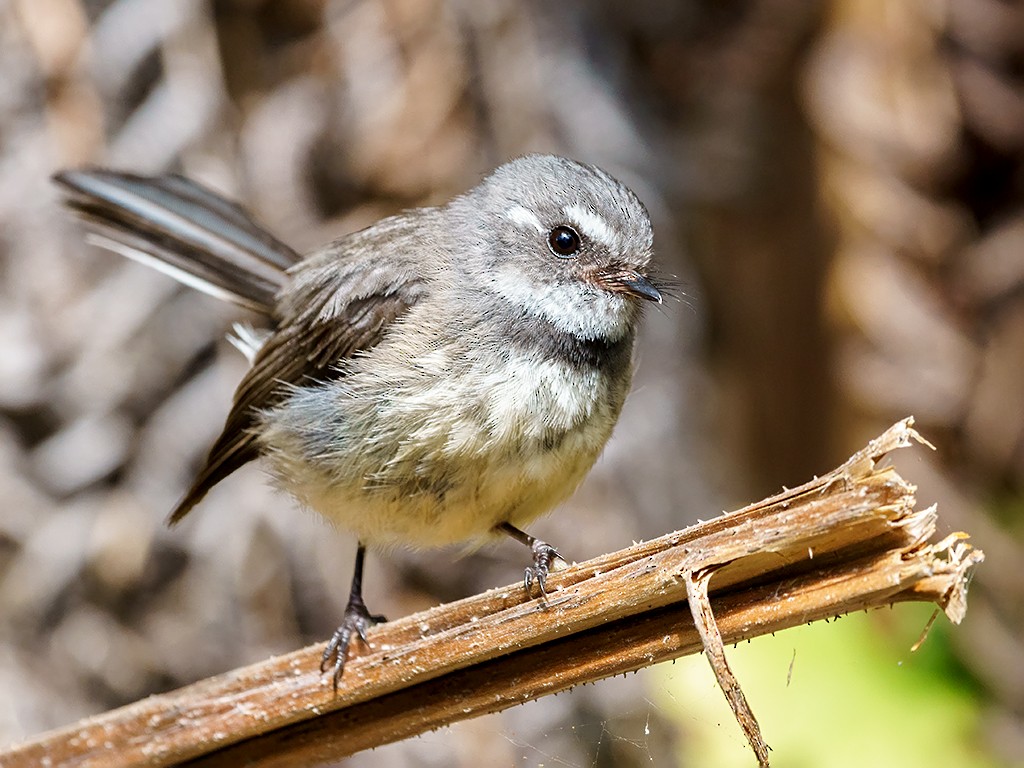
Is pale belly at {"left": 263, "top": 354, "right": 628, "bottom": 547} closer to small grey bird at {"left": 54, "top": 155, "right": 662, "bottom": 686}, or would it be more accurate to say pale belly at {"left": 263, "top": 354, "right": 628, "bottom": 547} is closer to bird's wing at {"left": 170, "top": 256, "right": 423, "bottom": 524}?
small grey bird at {"left": 54, "top": 155, "right": 662, "bottom": 686}

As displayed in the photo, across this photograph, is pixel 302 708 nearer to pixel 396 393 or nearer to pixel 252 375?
pixel 396 393

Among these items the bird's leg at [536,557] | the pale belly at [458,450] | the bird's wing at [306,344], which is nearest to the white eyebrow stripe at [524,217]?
the bird's wing at [306,344]

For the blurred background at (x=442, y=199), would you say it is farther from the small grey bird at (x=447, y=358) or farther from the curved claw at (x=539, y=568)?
the curved claw at (x=539, y=568)

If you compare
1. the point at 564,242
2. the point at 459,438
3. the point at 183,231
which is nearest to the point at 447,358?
the point at 459,438

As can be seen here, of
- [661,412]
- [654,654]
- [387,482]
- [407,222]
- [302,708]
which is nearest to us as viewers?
[654,654]

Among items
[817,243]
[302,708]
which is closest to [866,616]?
[817,243]
